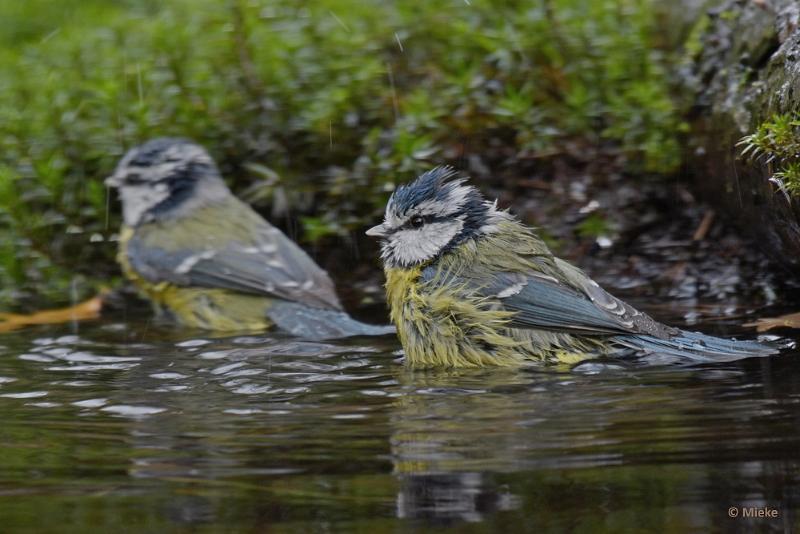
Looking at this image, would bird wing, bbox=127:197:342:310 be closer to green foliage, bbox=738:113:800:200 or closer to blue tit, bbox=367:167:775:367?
blue tit, bbox=367:167:775:367

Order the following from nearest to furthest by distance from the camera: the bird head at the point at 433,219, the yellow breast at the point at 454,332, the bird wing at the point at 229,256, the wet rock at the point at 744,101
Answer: the wet rock at the point at 744,101 < the yellow breast at the point at 454,332 < the bird head at the point at 433,219 < the bird wing at the point at 229,256

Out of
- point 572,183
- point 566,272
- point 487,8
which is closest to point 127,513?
Result: point 566,272

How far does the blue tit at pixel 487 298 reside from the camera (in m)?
4.25

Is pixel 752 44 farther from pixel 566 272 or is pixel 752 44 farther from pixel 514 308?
pixel 514 308

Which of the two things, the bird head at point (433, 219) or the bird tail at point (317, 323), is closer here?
the bird head at point (433, 219)

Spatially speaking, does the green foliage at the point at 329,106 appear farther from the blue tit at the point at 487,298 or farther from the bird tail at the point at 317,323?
the blue tit at the point at 487,298

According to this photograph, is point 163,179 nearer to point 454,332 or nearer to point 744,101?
point 454,332

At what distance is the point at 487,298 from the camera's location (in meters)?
4.38

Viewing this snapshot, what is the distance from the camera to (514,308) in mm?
4359

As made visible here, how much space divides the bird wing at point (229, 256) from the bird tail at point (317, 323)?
0.17 ft

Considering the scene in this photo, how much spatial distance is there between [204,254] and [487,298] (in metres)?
1.95

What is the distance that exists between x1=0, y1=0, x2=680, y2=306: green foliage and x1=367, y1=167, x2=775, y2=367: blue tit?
112 cm

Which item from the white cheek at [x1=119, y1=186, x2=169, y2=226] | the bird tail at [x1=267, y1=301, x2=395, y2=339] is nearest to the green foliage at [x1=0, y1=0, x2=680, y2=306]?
the white cheek at [x1=119, y1=186, x2=169, y2=226]

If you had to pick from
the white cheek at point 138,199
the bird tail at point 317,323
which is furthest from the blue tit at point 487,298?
the white cheek at point 138,199
